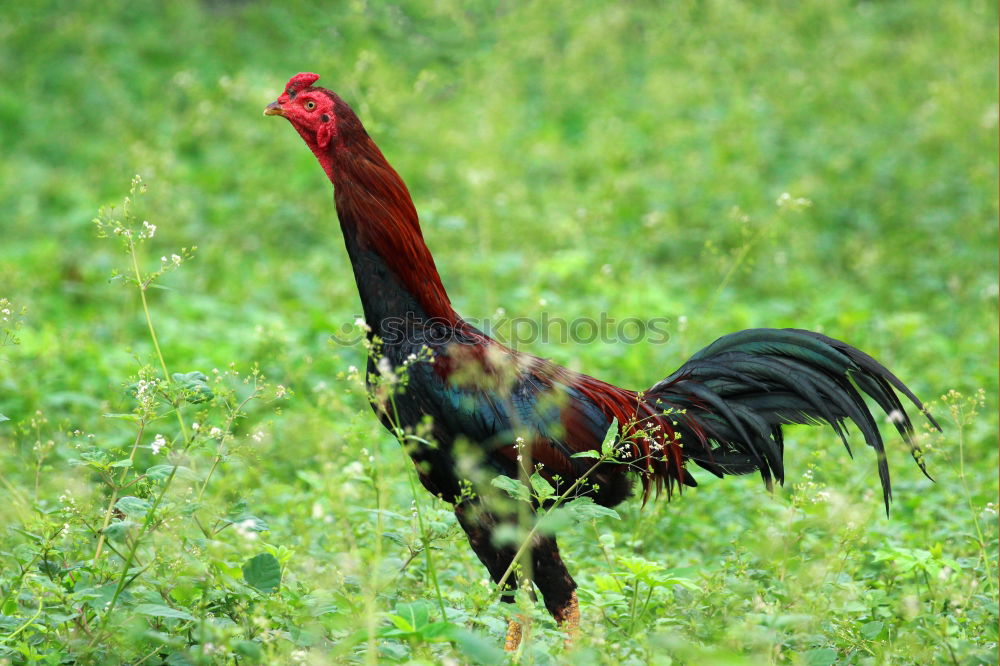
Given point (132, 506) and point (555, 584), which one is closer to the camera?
point (132, 506)

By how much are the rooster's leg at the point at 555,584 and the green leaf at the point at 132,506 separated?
4.44 ft

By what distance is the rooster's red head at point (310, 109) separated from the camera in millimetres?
3746

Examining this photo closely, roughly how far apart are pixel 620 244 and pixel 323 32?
3006 mm

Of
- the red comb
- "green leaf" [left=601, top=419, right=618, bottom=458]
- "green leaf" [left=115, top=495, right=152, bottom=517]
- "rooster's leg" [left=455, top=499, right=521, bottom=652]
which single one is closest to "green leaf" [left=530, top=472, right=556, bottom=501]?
"green leaf" [left=601, top=419, right=618, bottom=458]

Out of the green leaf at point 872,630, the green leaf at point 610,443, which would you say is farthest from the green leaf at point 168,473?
the green leaf at point 872,630

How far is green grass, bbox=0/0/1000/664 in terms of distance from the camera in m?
3.10

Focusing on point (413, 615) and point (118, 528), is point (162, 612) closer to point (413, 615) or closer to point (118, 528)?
point (118, 528)

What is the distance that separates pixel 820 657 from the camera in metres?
3.06

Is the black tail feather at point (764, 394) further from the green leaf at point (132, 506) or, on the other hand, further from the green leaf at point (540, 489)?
the green leaf at point (132, 506)

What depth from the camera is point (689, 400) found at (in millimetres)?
3939

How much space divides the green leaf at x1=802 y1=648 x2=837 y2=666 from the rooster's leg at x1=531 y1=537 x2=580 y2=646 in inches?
32.7

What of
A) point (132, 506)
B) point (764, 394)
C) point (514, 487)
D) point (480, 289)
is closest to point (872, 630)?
point (764, 394)

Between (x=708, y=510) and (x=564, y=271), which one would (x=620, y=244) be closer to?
(x=564, y=271)

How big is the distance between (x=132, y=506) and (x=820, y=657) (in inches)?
85.1
